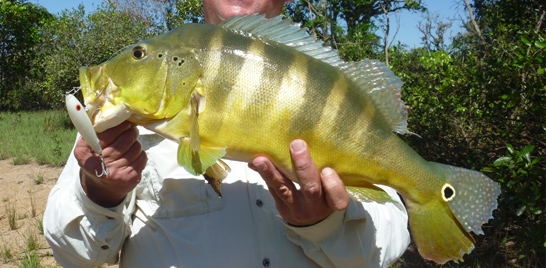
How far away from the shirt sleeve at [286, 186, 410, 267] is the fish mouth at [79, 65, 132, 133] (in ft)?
2.45

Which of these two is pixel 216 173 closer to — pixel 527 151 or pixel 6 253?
pixel 527 151

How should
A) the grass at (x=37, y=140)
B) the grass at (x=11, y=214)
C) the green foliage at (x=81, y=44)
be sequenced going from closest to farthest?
the grass at (x=11, y=214) < the grass at (x=37, y=140) < the green foliage at (x=81, y=44)

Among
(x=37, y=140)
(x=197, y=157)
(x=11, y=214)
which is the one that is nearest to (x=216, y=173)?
(x=197, y=157)

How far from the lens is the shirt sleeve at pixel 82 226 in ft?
5.91

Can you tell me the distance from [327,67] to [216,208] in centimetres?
71

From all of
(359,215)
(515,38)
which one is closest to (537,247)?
(515,38)

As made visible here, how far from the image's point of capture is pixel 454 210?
169 centimetres

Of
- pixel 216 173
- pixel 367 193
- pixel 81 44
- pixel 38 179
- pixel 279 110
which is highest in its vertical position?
pixel 279 110

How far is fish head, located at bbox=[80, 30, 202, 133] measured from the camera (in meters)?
1.51

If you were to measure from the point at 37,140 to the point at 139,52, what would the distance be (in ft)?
35.6

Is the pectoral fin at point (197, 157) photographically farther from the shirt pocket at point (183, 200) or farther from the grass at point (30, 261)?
the grass at point (30, 261)

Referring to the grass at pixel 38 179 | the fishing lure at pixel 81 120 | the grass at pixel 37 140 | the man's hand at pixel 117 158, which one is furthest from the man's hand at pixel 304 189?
the grass at pixel 37 140

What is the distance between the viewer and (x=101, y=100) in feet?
4.97

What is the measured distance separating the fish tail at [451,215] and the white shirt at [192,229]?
0.52ft
